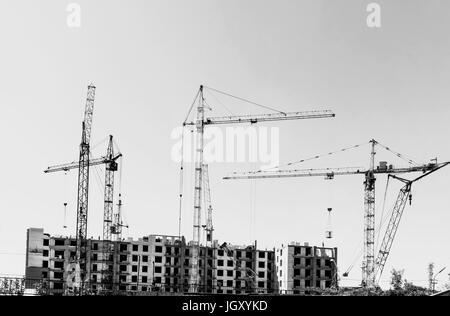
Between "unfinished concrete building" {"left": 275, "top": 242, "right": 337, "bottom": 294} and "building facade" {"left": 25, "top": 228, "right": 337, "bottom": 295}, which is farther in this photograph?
"unfinished concrete building" {"left": 275, "top": 242, "right": 337, "bottom": 294}

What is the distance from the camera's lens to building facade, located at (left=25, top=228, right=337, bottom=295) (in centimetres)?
17588

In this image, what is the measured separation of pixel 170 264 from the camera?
183375 millimetres

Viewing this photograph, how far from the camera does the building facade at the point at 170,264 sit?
577ft

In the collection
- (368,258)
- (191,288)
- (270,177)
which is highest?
(270,177)

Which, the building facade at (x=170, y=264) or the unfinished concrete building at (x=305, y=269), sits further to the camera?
the unfinished concrete building at (x=305, y=269)

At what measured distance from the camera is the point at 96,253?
594 feet
